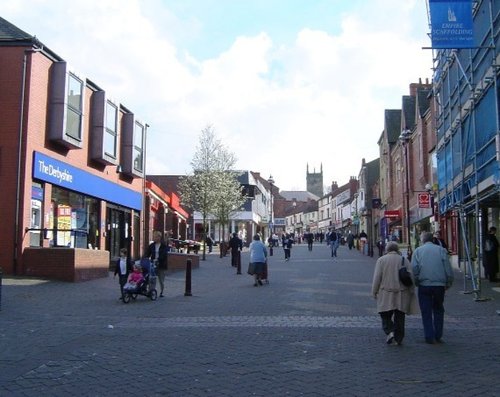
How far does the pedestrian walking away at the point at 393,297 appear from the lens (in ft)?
28.9

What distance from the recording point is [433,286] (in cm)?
908

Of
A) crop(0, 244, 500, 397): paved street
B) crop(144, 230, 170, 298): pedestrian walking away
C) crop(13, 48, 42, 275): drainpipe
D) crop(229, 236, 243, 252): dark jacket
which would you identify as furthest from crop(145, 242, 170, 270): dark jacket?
crop(229, 236, 243, 252): dark jacket

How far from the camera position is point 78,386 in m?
6.42

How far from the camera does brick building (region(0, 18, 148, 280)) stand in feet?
57.1

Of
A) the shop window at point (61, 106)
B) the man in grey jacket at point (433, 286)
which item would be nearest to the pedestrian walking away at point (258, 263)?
the shop window at point (61, 106)

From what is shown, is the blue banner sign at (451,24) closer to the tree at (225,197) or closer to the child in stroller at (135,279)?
the child in stroller at (135,279)

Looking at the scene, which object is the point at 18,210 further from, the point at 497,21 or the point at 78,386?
the point at 497,21

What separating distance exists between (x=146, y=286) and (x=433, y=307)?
7.53 meters

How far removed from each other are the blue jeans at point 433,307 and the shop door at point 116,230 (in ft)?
59.5

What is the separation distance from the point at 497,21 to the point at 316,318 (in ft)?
27.7

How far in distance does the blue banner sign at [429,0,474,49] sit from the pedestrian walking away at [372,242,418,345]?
7122 mm

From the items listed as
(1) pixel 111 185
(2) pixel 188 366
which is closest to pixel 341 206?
(1) pixel 111 185

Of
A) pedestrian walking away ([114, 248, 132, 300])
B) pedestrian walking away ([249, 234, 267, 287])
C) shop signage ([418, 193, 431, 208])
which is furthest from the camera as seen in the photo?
shop signage ([418, 193, 431, 208])

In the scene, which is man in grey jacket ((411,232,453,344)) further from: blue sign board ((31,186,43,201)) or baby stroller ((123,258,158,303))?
blue sign board ((31,186,43,201))
